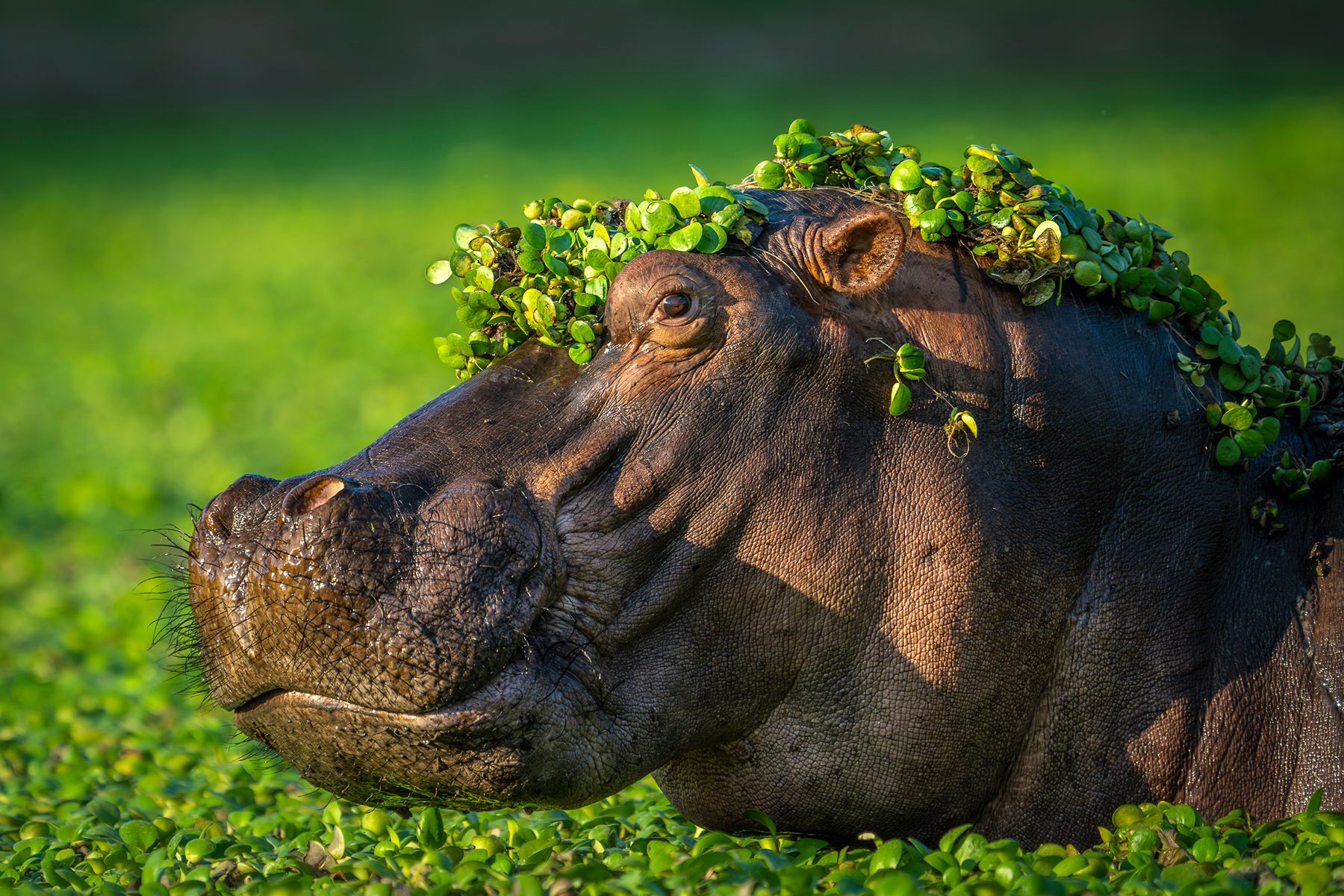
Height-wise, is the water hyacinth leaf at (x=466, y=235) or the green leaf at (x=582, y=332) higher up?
the water hyacinth leaf at (x=466, y=235)

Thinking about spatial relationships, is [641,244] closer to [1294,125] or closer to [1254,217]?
[1254,217]

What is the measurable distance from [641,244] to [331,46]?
30.9 m

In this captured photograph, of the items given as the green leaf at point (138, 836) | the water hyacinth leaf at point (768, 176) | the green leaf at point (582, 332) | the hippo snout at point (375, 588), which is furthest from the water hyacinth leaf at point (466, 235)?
the green leaf at point (138, 836)

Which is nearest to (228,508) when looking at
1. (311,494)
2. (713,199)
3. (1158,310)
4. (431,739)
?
(311,494)

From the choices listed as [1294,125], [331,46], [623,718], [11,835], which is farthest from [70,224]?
[623,718]

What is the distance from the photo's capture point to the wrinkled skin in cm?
292

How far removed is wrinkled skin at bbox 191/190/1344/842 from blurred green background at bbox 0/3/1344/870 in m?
1.22

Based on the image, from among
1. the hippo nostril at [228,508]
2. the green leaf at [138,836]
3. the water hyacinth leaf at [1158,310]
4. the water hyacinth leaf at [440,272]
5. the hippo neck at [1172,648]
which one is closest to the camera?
the hippo nostril at [228,508]

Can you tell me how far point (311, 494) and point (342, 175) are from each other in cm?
1982

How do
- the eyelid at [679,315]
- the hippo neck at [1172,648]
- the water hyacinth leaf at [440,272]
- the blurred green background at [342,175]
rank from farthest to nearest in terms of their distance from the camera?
the blurred green background at [342,175], the water hyacinth leaf at [440,272], the hippo neck at [1172,648], the eyelid at [679,315]

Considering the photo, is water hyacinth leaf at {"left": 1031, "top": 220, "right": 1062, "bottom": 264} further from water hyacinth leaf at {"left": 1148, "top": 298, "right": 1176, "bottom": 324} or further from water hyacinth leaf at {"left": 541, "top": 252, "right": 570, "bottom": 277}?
water hyacinth leaf at {"left": 541, "top": 252, "right": 570, "bottom": 277}

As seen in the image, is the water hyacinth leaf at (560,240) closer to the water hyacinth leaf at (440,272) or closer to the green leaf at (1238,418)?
the water hyacinth leaf at (440,272)

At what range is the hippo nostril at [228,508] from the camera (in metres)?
3.01

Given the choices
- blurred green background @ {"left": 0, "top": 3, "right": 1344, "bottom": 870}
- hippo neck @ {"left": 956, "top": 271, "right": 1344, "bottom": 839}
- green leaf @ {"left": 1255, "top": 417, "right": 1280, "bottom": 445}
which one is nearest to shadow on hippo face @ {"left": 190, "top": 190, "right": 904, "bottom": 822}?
hippo neck @ {"left": 956, "top": 271, "right": 1344, "bottom": 839}
